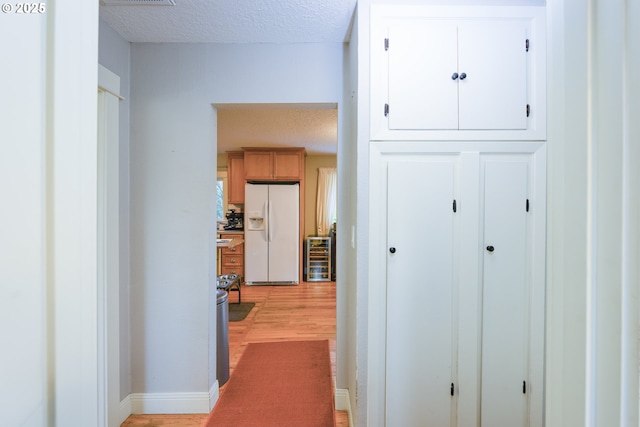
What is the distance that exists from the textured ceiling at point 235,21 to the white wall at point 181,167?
72mm

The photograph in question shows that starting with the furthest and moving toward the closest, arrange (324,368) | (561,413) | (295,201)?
(295,201)
(324,368)
(561,413)

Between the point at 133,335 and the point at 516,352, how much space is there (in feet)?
7.54

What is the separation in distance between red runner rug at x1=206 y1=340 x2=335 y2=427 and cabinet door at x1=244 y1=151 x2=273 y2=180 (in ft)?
10.1

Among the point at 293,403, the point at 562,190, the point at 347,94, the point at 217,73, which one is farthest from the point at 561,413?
the point at 217,73

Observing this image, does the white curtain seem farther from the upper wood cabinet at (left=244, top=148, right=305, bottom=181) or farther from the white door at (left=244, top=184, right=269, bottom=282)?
the white door at (left=244, top=184, right=269, bottom=282)

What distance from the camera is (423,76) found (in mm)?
1484

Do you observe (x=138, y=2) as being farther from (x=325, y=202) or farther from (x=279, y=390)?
(x=325, y=202)

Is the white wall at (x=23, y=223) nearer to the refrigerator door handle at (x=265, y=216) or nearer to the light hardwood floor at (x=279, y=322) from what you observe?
the light hardwood floor at (x=279, y=322)

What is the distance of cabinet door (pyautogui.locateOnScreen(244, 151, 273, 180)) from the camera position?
5.30 m

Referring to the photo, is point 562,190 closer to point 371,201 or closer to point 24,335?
point 24,335

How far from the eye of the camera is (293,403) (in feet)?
6.82

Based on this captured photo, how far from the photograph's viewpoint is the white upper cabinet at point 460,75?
4.85 feet

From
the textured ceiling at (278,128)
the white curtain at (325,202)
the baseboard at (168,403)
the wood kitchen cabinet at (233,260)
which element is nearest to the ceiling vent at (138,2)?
the textured ceiling at (278,128)

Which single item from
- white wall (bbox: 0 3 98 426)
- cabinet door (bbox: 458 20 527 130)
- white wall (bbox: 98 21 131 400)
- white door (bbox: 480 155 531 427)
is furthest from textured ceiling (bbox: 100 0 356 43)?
white wall (bbox: 0 3 98 426)
